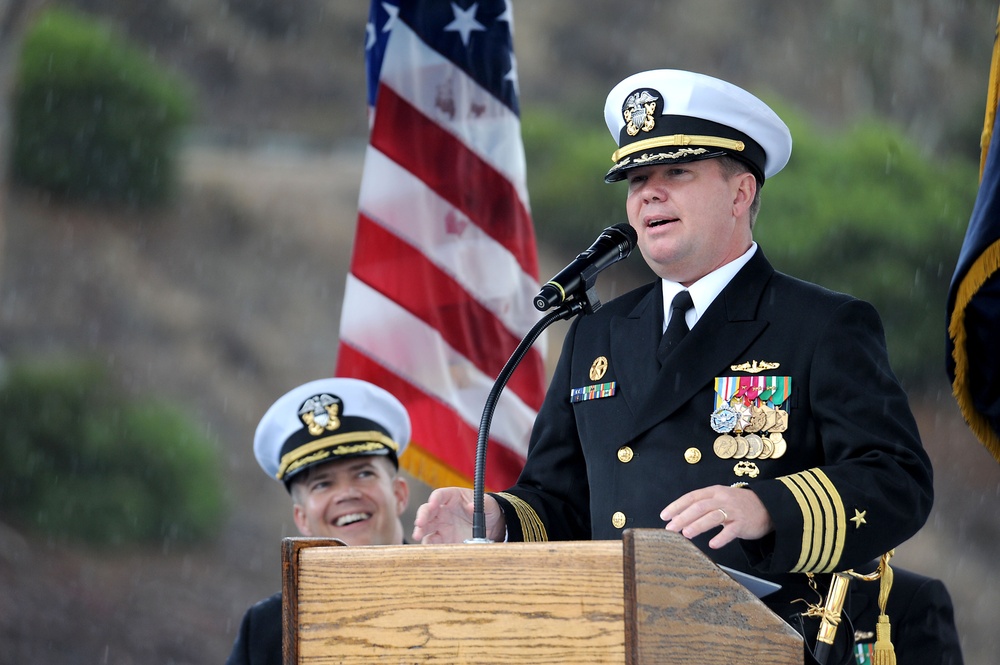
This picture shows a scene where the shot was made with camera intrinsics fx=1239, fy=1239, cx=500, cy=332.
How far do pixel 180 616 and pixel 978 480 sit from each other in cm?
626

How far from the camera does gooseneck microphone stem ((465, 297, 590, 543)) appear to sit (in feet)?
5.05

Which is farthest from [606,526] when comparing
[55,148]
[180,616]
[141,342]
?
[55,148]

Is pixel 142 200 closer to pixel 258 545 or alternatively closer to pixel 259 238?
pixel 259 238

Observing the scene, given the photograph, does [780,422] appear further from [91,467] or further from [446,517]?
[91,467]

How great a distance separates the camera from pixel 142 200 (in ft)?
32.7

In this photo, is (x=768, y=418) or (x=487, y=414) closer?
(x=487, y=414)

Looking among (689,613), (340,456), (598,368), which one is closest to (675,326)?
(598,368)

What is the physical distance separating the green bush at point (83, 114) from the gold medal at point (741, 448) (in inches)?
348

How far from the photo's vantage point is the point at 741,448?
66.3 inches

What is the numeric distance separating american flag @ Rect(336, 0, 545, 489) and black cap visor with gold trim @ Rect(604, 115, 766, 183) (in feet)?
5.76

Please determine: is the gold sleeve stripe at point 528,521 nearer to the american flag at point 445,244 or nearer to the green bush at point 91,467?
the american flag at point 445,244

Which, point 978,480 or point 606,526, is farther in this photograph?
point 978,480

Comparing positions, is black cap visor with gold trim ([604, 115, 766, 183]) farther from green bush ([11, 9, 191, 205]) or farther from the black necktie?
green bush ([11, 9, 191, 205])

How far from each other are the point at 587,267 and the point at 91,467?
793 cm
